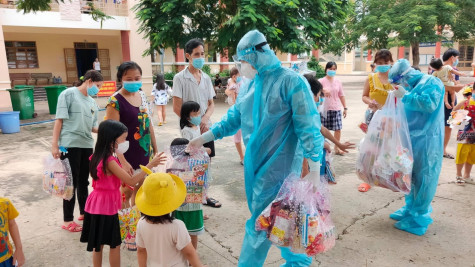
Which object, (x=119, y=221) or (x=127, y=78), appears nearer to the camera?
(x=119, y=221)

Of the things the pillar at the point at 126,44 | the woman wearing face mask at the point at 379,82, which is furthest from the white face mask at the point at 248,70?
the pillar at the point at 126,44

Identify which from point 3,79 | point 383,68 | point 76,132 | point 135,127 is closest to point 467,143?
point 383,68

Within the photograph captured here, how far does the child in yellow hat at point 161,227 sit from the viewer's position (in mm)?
1860

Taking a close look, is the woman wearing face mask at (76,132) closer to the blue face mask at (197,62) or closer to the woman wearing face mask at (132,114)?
the woman wearing face mask at (132,114)

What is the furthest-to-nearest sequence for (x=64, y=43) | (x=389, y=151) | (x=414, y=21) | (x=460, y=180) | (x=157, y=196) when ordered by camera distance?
1. (x=414, y=21)
2. (x=64, y=43)
3. (x=460, y=180)
4. (x=389, y=151)
5. (x=157, y=196)

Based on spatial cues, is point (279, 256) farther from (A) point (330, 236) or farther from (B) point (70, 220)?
(B) point (70, 220)

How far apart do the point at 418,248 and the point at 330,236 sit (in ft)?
4.48

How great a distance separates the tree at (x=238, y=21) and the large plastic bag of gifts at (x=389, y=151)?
320 inches

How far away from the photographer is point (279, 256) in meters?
2.87

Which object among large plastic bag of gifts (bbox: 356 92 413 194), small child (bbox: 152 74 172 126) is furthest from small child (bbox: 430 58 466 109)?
small child (bbox: 152 74 172 126)

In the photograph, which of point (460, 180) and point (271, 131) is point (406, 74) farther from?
point (460, 180)

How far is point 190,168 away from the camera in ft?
8.50

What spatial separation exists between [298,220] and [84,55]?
64.0ft

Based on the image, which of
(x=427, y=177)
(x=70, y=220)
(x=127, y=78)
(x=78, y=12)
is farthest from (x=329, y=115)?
(x=78, y=12)
